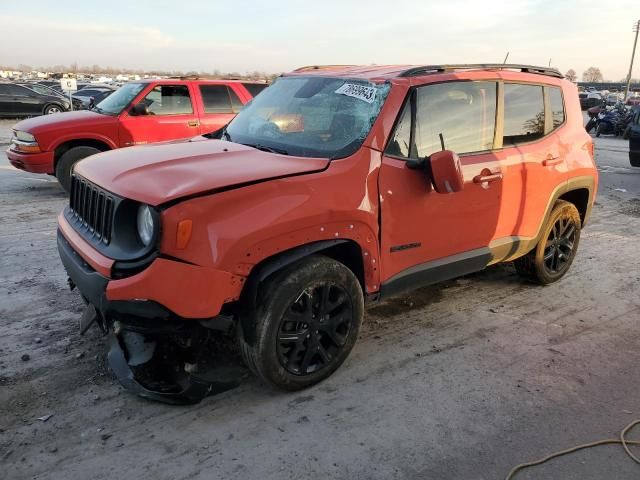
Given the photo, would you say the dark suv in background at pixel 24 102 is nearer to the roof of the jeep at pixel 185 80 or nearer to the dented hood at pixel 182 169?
the roof of the jeep at pixel 185 80

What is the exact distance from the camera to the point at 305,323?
311 cm

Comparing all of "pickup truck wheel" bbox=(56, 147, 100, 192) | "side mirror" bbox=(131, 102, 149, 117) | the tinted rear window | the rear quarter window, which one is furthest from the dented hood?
the tinted rear window

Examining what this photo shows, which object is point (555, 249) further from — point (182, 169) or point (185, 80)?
Result: point (185, 80)

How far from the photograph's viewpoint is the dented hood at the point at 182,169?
8.90 feet

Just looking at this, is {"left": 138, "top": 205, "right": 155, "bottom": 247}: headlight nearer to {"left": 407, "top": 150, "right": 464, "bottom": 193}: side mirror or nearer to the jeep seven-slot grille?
the jeep seven-slot grille

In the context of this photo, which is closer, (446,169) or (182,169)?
(182,169)

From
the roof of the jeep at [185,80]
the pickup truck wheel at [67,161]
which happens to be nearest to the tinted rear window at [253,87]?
the roof of the jeep at [185,80]

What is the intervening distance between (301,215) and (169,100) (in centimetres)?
659

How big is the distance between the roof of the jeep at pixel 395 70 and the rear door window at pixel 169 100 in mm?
4592

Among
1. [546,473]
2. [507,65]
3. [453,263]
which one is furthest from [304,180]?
[507,65]

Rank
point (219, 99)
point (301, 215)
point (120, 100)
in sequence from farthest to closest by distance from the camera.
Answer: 1. point (219, 99)
2. point (120, 100)
3. point (301, 215)

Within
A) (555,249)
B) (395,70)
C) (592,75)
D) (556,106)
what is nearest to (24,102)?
(395,70)

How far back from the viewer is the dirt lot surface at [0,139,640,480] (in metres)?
2.64

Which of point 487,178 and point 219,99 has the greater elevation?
point 219,99
